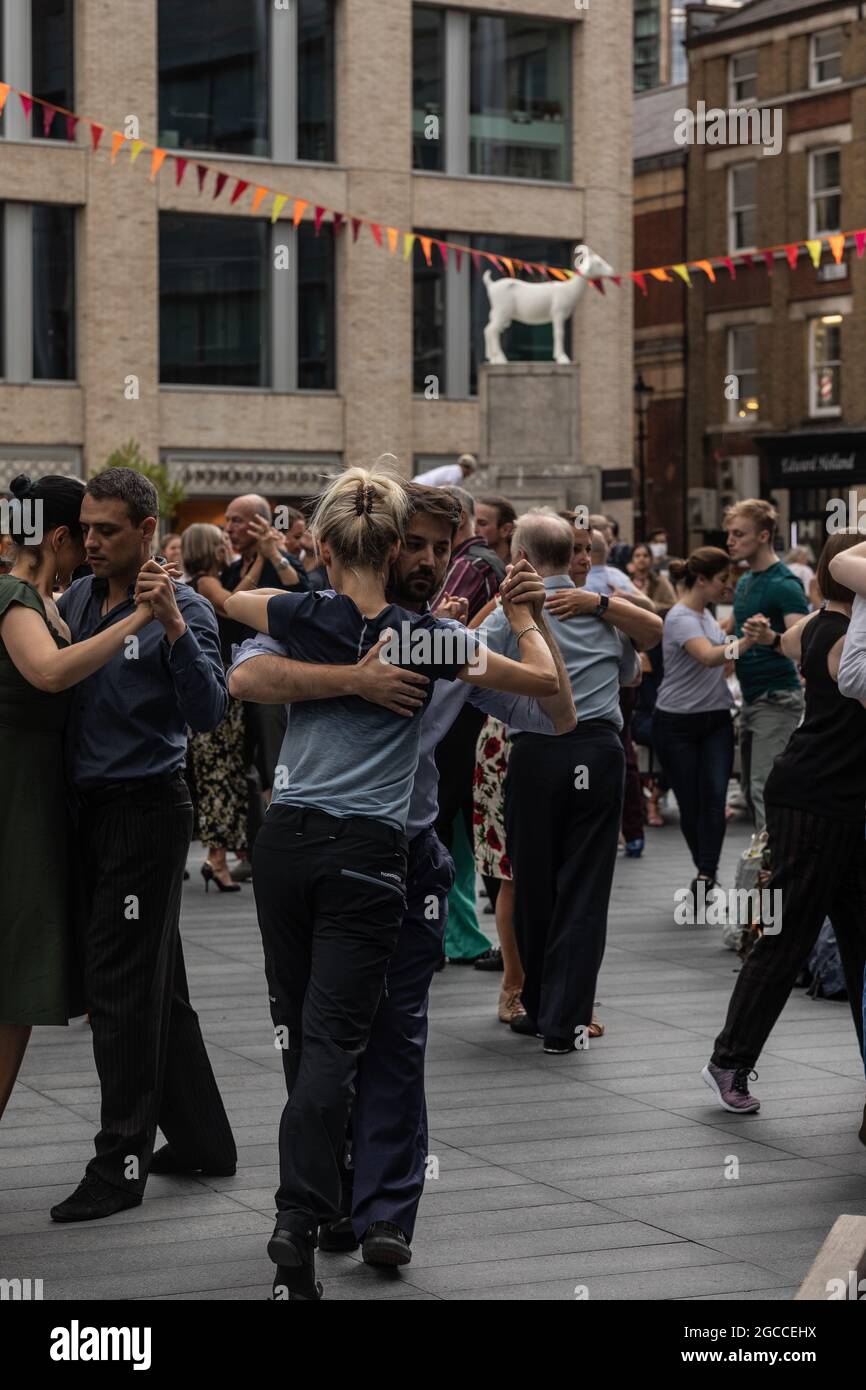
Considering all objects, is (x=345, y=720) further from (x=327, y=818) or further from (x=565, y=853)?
(x=565, y=853)

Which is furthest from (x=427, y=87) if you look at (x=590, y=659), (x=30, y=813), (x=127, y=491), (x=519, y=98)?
(x=30, y=813)

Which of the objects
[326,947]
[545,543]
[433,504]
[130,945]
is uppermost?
[433,504]

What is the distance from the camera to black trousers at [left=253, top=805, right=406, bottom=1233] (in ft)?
15.7

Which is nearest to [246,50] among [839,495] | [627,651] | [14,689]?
[839,495]

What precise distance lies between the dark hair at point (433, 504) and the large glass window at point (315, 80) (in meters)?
29.6

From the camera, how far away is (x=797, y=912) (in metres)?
6.55

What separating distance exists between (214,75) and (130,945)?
29286 millimetres

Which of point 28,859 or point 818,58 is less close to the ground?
point 818,58

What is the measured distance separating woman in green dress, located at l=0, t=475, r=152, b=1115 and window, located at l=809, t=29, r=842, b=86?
40367 millimetres

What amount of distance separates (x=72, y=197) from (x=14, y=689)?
27441 millimetres
